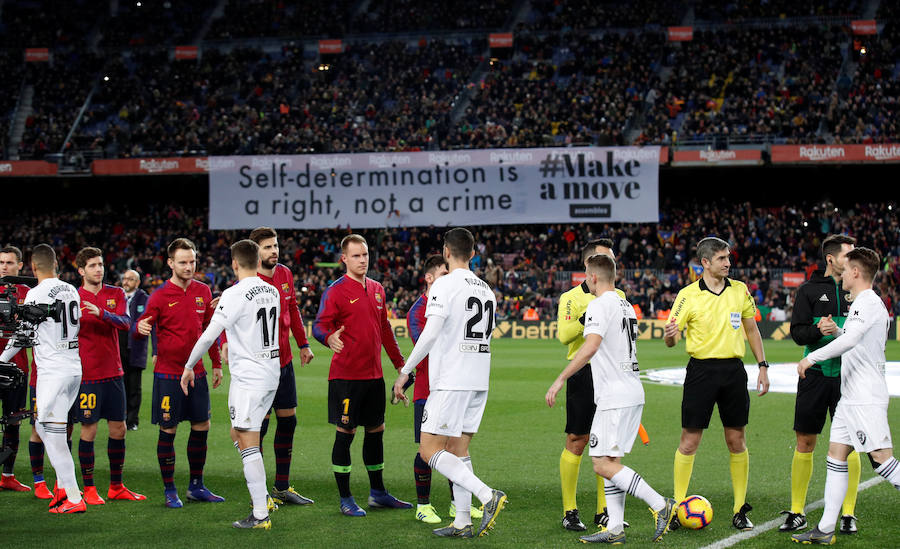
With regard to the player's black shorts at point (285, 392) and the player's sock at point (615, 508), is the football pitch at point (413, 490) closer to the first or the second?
the player's sock at point (615, 508)

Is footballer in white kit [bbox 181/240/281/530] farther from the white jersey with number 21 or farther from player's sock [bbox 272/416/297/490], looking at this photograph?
player's sock [bbox 272/416/297/490]

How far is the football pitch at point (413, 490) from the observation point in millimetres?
7230

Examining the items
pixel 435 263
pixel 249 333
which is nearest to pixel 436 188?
pixel 435 263

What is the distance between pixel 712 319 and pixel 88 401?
224 inches

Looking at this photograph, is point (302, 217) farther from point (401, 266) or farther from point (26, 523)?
point (26, 523)

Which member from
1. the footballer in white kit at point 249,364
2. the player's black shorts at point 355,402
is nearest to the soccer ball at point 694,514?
the player's black shorts at point 355,402

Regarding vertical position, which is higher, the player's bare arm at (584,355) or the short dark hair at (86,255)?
the short dark hair at (86,255)

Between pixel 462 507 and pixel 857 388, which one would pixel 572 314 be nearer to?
pixel 462 507

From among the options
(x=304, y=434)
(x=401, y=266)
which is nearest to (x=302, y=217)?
(x=401, y=266)

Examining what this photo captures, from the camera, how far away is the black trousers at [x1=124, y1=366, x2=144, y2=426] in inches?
526

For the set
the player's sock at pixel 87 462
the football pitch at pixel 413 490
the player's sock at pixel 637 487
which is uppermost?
the player's sock at pixel 637 487

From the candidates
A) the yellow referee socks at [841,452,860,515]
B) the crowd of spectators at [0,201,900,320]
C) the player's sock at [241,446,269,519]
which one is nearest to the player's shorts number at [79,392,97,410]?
the player's sock at [241,446,269,519]

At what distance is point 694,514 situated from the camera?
7.40 m

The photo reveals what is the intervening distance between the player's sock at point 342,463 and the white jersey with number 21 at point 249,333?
90cm
